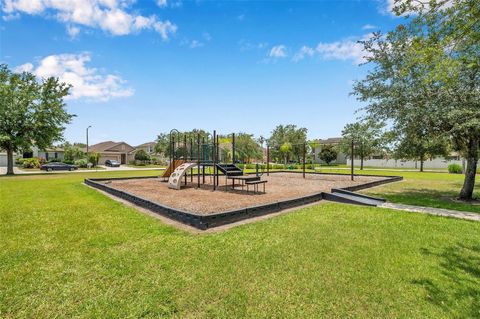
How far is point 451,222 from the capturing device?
5.79 metres

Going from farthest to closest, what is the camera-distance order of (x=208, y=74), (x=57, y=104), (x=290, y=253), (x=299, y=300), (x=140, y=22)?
(x=57, y=104), (x=208, y=74), (x=140, y=22), (x=290, y=253), (x=299, y=300)

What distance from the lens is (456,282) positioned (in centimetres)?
310

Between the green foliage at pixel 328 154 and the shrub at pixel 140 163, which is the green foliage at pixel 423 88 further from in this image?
the shrub at pixel 140 163

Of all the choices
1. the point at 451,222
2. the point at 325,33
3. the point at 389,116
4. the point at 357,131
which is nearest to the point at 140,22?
the point at 325,33

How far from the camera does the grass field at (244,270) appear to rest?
2572 mm

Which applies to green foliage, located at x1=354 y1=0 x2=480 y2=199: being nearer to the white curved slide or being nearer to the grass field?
the grass field

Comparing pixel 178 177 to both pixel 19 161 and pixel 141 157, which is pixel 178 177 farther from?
pixel 19 161

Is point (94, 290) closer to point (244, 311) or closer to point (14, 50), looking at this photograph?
point (244, 311)

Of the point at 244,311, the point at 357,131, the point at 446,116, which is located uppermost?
the point at 357,131

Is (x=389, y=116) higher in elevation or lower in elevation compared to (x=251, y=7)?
lower

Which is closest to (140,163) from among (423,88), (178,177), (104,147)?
(104,147)

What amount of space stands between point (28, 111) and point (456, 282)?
3095 centimetres

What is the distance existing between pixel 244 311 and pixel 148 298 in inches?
41.2

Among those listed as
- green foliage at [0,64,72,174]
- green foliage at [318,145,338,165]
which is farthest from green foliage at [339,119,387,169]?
green foliage at [0,64,72,174]
